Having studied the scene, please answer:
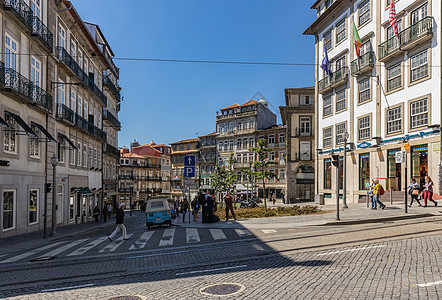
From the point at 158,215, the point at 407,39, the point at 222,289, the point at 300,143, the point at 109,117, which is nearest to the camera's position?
the point at 222,289

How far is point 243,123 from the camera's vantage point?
74562mm

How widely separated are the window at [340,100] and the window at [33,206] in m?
26.2

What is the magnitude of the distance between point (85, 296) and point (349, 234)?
364 inches

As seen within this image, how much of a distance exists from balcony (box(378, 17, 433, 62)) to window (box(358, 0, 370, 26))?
12.7 feet

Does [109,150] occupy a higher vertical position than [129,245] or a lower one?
higher

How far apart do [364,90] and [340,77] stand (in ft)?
13.3

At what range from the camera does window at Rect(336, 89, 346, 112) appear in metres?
34.9

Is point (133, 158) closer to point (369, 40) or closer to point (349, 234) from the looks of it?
point (369, 40)

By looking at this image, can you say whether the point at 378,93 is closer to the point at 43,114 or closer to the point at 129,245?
the point at 129,245

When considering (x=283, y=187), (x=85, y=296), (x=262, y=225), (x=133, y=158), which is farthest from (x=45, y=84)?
(x=133, y=158)

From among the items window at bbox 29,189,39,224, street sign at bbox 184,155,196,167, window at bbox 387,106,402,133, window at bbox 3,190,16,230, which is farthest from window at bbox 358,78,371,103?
window at bbox 3,190,16,230

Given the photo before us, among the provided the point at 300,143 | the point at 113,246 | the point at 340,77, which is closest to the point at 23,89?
the point at 113,246

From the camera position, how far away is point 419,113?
24891mm

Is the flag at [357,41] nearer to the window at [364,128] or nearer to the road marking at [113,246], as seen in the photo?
the window at [364,128]
